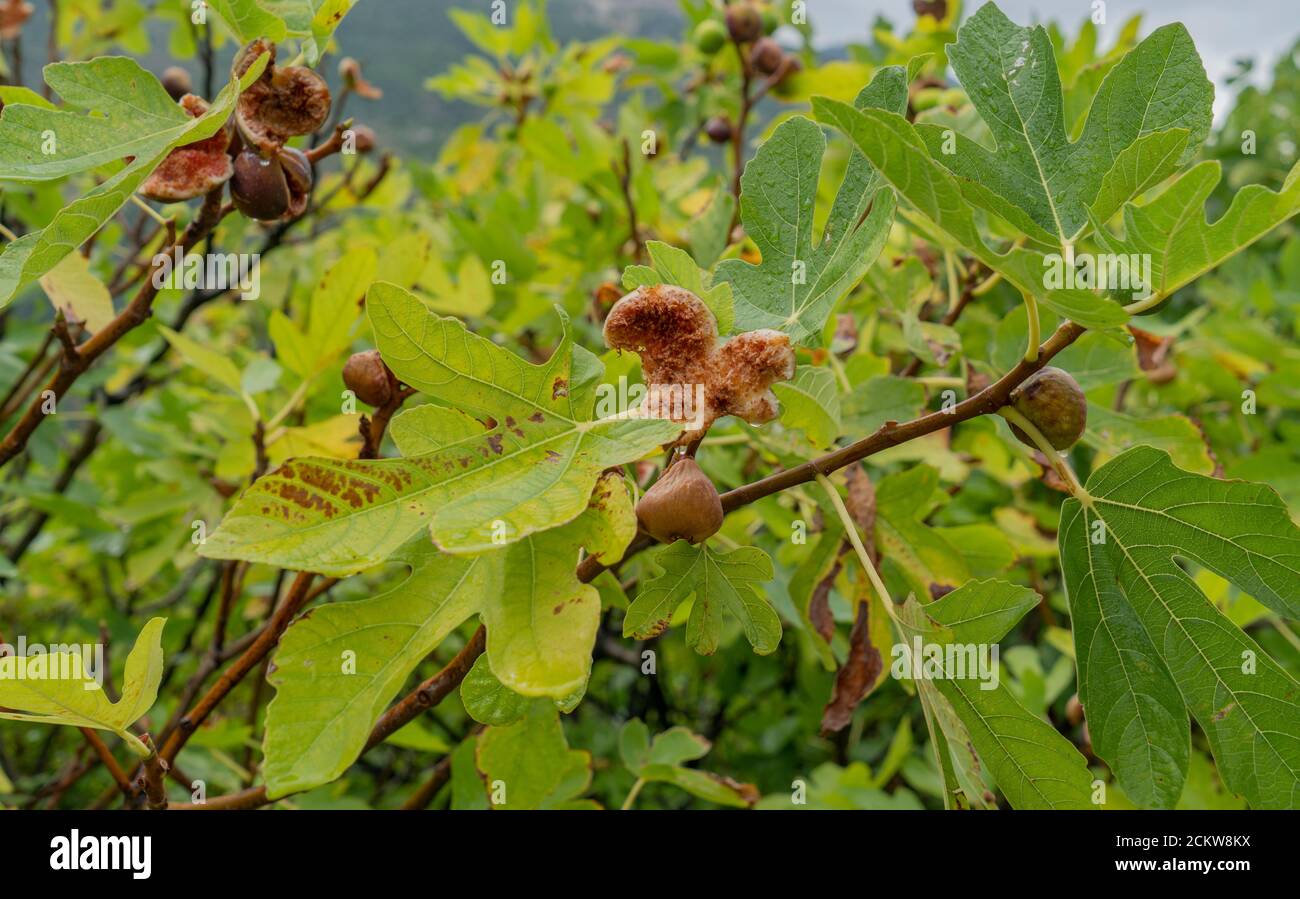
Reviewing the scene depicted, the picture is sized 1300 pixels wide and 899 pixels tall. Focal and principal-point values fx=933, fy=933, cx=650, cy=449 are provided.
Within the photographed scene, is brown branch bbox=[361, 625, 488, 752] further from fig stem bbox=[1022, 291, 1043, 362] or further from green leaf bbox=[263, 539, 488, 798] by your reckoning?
fig stem bbox=[1022, 291, 1043, 362]

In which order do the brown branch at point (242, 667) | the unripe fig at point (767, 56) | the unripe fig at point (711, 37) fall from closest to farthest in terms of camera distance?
the brown branch at point (242, 667)
the unripe fig at point (767, 56)
the unripe fig at point (711, 37)

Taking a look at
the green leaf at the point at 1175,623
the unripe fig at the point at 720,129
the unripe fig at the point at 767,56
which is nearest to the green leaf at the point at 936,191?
the green leaf at the point at 1175,623

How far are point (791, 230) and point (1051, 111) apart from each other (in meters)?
0.24

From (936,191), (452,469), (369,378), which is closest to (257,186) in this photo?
(369,378)

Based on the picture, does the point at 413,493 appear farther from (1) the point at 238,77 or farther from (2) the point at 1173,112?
(2) the point at 1173,112

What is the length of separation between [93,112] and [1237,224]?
945mm

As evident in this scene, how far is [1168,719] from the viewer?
2.57 feet

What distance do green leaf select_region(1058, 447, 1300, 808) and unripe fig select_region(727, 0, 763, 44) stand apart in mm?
1462

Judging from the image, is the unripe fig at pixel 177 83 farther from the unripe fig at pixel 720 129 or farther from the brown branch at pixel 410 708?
the brown branch at pixel 410 708

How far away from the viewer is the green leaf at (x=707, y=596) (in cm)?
76

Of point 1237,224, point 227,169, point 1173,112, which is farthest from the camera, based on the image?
point 227,169

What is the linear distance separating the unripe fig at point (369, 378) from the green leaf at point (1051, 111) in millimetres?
542
